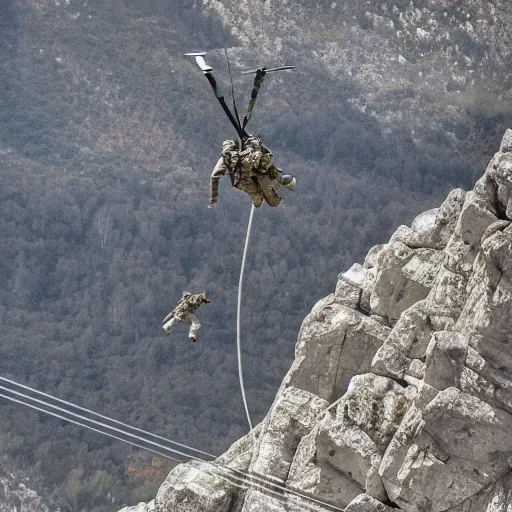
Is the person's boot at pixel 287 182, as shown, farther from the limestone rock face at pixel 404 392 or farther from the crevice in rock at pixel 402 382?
the crevice in rock at pixel 402 382

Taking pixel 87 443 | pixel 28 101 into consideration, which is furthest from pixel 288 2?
pixel 87 443

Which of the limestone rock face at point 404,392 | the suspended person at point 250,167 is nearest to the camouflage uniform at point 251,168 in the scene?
the suspended person at point 250,167

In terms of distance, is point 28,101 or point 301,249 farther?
point 28,101

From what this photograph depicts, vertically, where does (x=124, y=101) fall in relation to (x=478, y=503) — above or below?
above

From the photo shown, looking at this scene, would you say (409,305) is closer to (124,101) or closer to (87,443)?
(87,443)

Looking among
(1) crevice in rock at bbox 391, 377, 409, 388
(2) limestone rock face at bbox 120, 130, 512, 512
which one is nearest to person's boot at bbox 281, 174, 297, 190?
(2) limestone rock face at bbox 120, 130, 512, 512

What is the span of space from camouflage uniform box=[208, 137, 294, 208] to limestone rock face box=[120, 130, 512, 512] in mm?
6228

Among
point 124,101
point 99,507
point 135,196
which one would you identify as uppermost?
point 124,101

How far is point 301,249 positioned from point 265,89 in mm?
12912

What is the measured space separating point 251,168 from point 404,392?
8.62 m

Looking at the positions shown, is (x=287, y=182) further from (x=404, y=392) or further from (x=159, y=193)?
(x=159, y=193)

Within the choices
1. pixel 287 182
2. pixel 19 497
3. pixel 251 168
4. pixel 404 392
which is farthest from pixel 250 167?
pixel 19 497

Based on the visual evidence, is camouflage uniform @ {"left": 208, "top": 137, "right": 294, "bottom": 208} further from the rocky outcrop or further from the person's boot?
the rocky outcrop

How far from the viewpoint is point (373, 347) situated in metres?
37.6
